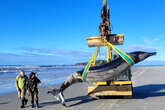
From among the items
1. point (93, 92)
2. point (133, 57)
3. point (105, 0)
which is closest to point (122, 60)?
point (133, 57)

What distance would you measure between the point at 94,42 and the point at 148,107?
4146 millimetres

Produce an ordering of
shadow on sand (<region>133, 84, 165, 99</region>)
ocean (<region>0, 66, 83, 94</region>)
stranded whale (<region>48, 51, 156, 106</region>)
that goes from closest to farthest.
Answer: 1. stranded whale (<region>48, 51, 156, 106</region>)
2. shadow on sand (<region>133, 84, 165, 99</region>)
3. ocean (<region>0, 66, 83, 94</region>)

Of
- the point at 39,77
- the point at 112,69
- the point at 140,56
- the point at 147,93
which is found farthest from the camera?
the point at 39,77

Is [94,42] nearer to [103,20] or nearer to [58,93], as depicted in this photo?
[103,20]

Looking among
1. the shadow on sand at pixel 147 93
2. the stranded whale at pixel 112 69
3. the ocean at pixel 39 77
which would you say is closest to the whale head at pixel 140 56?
the stranded whale at pixel 112 69

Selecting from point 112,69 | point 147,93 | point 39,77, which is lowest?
point 147,93

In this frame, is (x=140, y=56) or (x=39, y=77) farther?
(x=39, y=77)

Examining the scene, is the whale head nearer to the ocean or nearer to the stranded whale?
the stranded whale

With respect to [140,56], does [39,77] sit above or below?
below

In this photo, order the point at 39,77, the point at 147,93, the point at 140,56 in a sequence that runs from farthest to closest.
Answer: the point at 39,77
the point at 147,93
the point at 140,56

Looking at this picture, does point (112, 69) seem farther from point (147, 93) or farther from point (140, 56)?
point (147, 93)

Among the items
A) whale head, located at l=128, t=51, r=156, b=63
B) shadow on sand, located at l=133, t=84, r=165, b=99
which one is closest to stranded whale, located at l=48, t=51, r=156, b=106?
whale head, located at l=128, t=51, r=156, b=63

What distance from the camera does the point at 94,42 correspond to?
895 centimetres

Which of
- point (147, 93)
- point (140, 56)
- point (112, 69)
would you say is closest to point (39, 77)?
point (147, 93)
